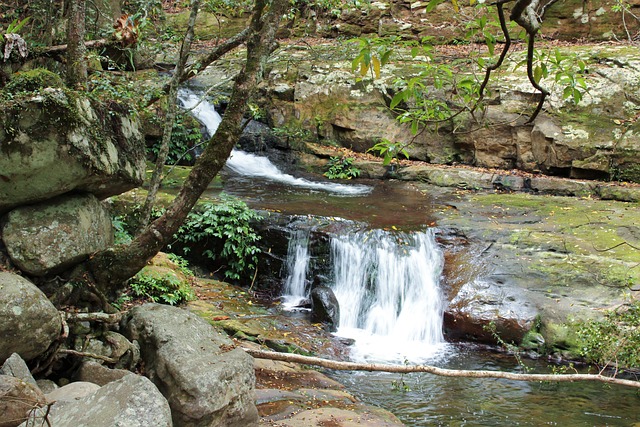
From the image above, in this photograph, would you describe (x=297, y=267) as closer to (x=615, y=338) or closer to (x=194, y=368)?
(x=615, y=338)

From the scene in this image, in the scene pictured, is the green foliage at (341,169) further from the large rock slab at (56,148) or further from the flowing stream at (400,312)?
the large rock slab at (56,148)

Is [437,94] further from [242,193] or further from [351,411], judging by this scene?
[351,411]

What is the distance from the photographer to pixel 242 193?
11016mm

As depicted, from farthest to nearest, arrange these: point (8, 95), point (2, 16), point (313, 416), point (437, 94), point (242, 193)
→ point (437, 94) → point (242, 193) → point (2, 16) → point (313, 416) → point (8, 95)

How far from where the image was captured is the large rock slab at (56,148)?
3.74 metres

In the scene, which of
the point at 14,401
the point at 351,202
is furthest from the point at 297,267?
the point at 14,401

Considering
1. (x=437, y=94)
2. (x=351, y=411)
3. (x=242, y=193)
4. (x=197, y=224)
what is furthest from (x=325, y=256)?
(x=437, y=94)

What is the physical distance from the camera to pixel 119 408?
104 inches

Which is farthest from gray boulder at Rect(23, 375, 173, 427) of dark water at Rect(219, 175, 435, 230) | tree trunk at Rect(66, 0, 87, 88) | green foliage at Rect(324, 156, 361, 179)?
green foliage at Rect(324, 156, 361, 179)

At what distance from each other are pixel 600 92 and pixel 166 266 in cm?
1035

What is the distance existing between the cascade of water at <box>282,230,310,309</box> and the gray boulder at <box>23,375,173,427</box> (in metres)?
5.80

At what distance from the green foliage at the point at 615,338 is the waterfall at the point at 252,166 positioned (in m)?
6.32

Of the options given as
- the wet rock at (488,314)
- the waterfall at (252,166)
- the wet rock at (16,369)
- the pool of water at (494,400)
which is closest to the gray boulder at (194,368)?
the wet rock at (16,369)

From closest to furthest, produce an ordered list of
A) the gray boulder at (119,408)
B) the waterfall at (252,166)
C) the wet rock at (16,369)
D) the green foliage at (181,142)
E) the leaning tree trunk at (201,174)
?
1. the gray boulder at (119,408)
2. the wet rock at (16,369)
3. the leaning tree trunk at (201,174)
4. the waterfall at (252,166)
5. the green foliage at (181,142)
